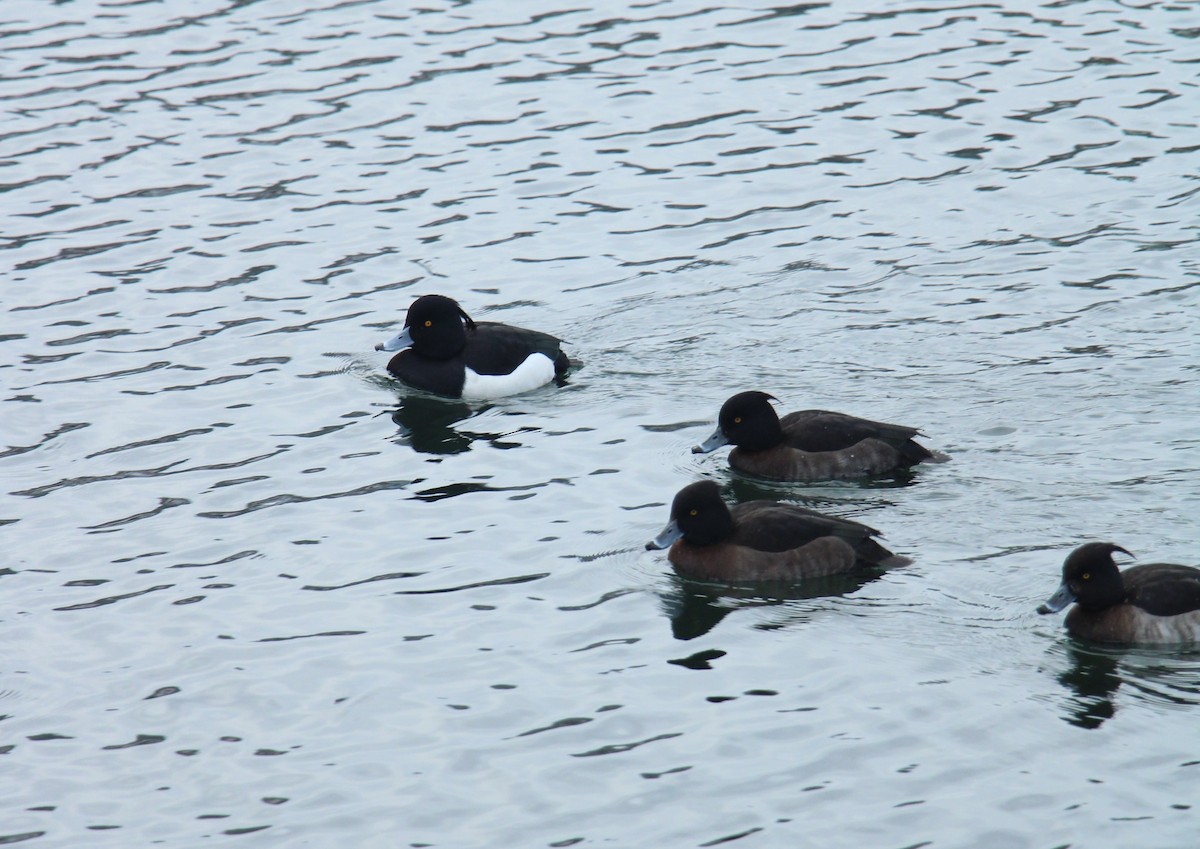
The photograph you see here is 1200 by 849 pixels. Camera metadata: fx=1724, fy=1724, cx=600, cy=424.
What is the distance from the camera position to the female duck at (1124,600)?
10609 millimetres

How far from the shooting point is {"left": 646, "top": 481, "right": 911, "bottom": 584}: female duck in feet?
38.6

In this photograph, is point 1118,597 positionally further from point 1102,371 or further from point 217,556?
point 217,556

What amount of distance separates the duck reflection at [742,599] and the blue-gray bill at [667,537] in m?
0.27

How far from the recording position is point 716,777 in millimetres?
9359

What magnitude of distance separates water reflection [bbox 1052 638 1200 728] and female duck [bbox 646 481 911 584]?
1596mm

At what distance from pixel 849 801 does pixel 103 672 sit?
4.81m

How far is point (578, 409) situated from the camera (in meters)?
15.1

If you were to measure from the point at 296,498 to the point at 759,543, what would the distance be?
12.3 feet

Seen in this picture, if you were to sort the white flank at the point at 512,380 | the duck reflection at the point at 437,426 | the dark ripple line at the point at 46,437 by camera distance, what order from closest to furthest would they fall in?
the dark ripple line at the point at 46,437
the duck reflection at the point at 437,426
the white flank at the point at 512,380

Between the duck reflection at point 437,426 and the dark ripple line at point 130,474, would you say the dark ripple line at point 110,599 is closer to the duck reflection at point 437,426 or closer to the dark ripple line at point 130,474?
the dark ripple line at point 130,474

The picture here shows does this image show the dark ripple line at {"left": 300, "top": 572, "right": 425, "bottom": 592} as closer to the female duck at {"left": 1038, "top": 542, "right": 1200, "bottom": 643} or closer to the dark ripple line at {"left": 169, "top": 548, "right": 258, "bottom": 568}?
the dark ripple line at {"left": 169, "top": 548, "right": 258, "bottom": 568}

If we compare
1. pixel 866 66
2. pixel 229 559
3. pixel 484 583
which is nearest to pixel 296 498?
pixel 229 559

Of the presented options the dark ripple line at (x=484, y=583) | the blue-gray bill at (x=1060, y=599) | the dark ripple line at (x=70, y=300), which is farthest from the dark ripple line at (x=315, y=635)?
the dark ripple line at (x=70, y=300)

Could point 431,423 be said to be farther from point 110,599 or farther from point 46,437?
point 110,599
